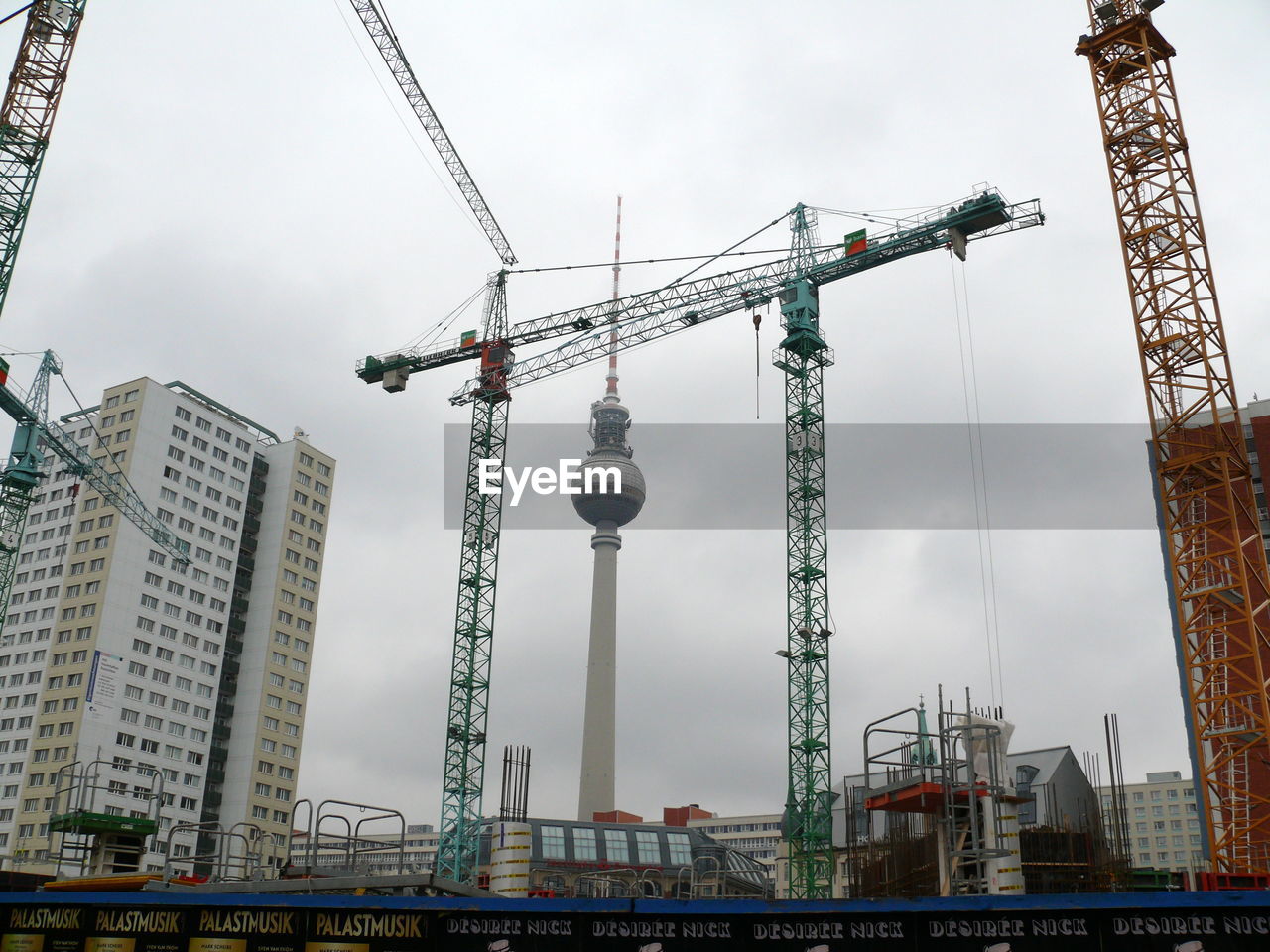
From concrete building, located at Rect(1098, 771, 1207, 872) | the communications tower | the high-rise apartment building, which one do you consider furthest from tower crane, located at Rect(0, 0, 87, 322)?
concrete building, located at Rect(1098, 771, 1207, 872)

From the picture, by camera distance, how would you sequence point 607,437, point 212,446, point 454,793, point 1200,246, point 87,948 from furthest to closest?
point 607,437 → point 212,446 → point 454,793 → point 1200,246 → point 87,948

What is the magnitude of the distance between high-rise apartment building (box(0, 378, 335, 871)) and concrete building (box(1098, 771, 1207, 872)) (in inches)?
4030

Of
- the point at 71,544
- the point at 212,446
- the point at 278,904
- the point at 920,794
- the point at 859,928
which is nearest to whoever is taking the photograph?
the point at 859,928

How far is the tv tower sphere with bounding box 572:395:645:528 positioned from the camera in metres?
168

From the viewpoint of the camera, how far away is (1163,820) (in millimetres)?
146125

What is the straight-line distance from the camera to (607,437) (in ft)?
570

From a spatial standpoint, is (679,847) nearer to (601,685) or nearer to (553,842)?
(553,842)

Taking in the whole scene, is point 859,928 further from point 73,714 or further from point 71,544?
point 71,544

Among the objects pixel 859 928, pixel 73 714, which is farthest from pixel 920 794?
pixel 73 714

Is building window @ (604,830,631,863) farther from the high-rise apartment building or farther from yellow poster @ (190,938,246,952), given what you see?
yellow poster @ (190,938,246,952)

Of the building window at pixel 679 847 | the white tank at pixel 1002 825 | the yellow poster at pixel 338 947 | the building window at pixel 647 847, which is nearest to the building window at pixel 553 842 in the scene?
the building window at pixel 647 847

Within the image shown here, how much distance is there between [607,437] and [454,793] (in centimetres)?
10641

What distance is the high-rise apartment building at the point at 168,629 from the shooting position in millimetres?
93875

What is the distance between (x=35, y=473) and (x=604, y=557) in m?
99.7
